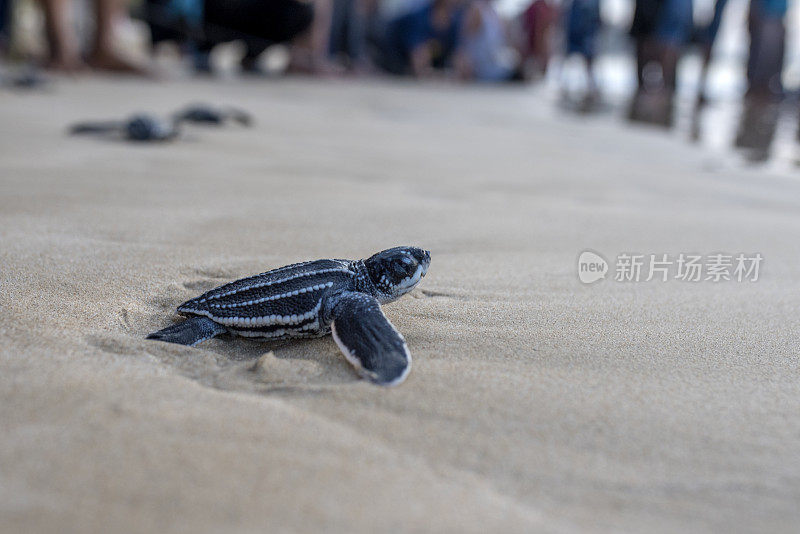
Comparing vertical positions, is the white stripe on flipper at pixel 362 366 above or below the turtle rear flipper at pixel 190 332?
above

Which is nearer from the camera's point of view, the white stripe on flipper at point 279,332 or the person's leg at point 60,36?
the white stripe on flipper at point 279,332

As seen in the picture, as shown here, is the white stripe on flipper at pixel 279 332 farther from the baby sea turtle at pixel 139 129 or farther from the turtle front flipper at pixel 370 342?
the baby sea turtle at pixel 139 129

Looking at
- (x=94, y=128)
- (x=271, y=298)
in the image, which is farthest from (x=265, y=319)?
(x=94, y=128)

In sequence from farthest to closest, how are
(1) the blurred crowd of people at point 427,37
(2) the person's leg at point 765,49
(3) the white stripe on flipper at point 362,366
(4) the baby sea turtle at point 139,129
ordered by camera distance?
(2) the person's leg at point 765,49 → (1) the blurred crowd of people at point 427,37 → (4) the baby sea turtle at point 139,129 → (3) the white stripe on flipper at point 362,366

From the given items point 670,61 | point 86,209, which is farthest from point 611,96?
point 86,209

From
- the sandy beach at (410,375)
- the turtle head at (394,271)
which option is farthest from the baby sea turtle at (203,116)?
the turtle head at (394,271)

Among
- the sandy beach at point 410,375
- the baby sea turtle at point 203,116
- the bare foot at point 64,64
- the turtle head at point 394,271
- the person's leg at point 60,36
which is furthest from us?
the bare foot at point 64,64

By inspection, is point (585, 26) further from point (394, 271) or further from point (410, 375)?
point (410, 375)

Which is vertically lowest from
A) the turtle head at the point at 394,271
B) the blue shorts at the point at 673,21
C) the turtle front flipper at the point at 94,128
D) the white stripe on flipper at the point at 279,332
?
the turtle front flipper at the point at 94,128
